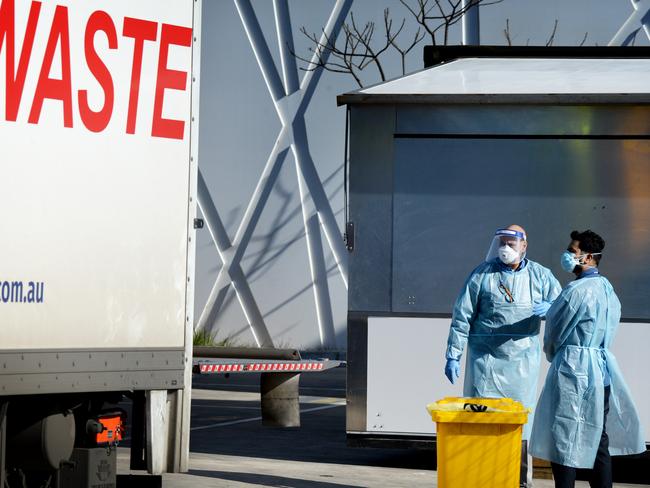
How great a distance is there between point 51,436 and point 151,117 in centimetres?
177

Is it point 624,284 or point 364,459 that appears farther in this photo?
point 364,459

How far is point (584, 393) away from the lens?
8.70 metres

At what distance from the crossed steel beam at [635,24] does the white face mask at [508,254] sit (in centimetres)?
1695

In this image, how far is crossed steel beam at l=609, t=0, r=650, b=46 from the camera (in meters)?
25.8

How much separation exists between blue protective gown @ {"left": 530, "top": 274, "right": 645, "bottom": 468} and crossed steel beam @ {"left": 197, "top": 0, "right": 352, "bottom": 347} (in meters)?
18.2

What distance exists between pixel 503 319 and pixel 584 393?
1230 mm

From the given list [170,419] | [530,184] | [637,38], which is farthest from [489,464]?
[637,38]

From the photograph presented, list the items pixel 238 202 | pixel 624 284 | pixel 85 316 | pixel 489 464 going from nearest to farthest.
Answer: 1. pixel 85 316
2. pixel 489 464
3. pixel 624 284
4. pixel 238 202

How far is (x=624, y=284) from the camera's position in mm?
11000

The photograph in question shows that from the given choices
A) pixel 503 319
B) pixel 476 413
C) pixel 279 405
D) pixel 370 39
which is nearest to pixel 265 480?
pixel 503 319

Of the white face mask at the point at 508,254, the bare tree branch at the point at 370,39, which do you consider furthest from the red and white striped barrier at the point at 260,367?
the bare tree branch at the point at 370,39

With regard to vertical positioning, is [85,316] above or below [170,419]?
above

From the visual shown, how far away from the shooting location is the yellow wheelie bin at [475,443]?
8.40 meters

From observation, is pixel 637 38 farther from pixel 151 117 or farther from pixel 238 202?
pixel 151 117
